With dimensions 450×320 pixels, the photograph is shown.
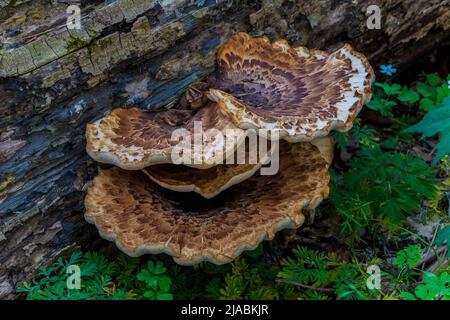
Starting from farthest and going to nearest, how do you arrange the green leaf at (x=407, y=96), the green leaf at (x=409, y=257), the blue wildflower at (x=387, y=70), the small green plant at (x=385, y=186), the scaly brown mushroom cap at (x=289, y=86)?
the green leaf at (x=407, y=96) < the blue wildflower at (x=387, y=70) < the small green plant at (x=385, y=186) < the green leaf at (x=409, y=257) < the scaly brown mushroom cap at (x=289, y=86)

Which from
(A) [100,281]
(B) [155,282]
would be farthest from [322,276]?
(A) [100,281]

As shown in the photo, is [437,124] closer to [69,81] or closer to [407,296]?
[407,296]

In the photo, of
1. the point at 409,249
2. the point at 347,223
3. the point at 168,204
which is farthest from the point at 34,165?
the point at 409,249

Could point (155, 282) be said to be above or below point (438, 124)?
below

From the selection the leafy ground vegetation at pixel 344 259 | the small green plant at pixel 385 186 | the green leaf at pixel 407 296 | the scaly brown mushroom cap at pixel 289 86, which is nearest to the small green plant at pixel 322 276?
the leafy ground vegetation at pixel 344 259

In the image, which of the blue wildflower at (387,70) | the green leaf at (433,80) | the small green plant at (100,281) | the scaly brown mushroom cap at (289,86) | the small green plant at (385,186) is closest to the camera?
the scaly brown mushroom cap at (289,86)

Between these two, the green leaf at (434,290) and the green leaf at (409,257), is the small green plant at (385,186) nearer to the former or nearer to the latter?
the green leaf at (409,257)
